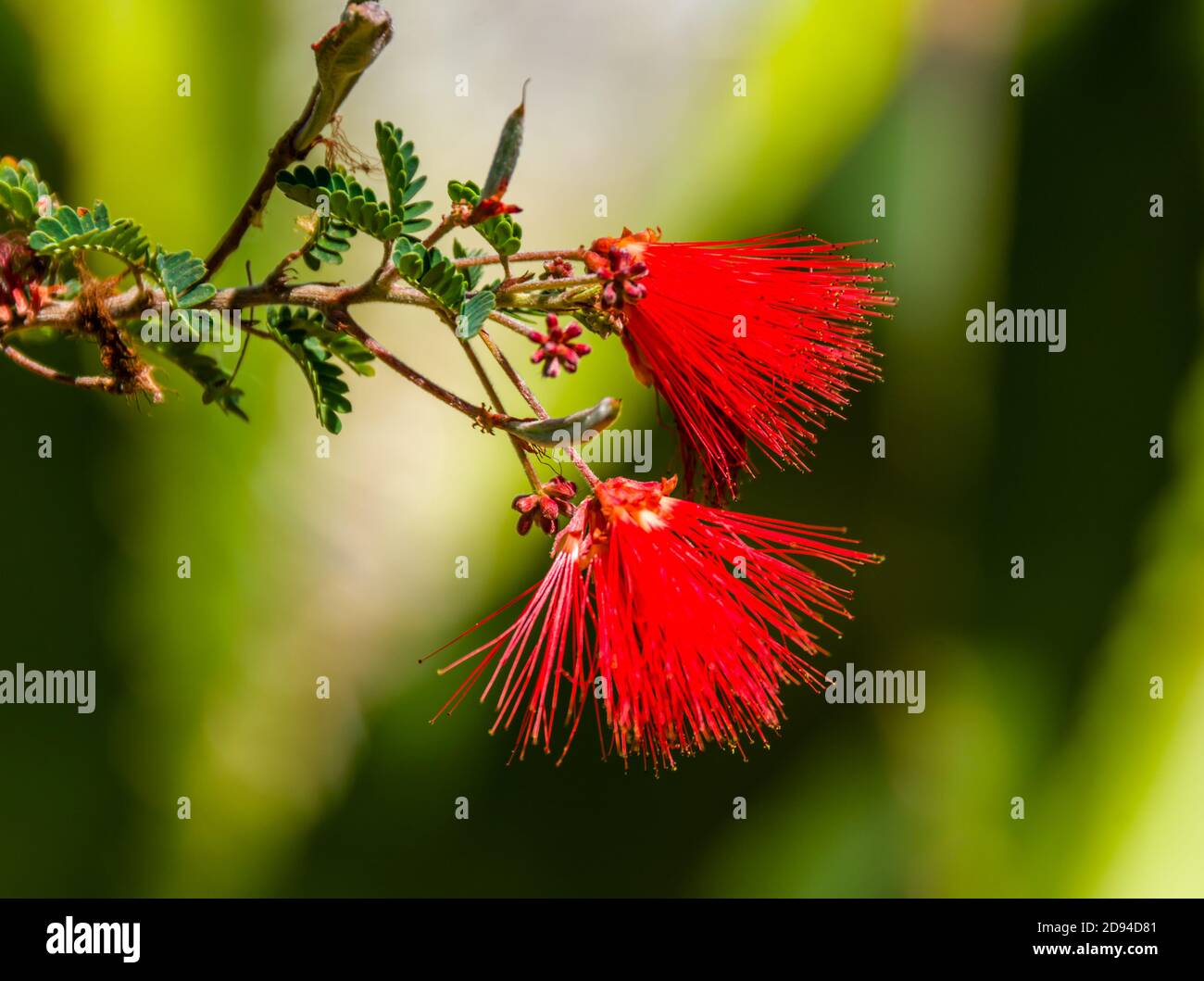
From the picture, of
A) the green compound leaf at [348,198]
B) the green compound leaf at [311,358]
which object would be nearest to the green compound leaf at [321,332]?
the green compound leaf at [311,358]

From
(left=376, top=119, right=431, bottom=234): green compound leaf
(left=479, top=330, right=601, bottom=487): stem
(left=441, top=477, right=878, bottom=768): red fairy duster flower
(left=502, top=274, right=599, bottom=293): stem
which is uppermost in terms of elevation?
(left=376, top=119, right=431, bottom=234): green compound leaf

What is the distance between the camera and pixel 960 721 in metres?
2.59

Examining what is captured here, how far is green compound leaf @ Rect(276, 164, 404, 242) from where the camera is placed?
2.64 ft

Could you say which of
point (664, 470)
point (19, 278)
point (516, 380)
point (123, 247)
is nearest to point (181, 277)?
point (123, 247)

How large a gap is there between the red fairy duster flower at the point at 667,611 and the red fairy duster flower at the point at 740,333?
75 millimetres

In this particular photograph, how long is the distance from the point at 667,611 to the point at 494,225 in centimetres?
36

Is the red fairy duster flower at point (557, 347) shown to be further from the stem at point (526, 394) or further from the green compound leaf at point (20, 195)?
the green compound leaf at point (20, 195)

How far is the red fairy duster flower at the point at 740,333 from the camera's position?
3.05 ft

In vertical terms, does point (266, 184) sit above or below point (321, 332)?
above

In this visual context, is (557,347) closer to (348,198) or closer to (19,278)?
(348,198)

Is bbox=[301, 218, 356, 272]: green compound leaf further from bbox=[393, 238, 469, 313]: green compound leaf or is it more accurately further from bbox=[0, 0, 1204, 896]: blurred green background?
bbox=[0, 0, 1204, 896]: blurred green background

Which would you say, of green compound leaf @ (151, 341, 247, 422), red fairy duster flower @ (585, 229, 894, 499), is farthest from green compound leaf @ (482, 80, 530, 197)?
green compound leaf @ (151, 341, 247, 422)

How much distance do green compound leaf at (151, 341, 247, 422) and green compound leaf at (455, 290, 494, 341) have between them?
286 millimetres

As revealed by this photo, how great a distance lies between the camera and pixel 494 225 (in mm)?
831
